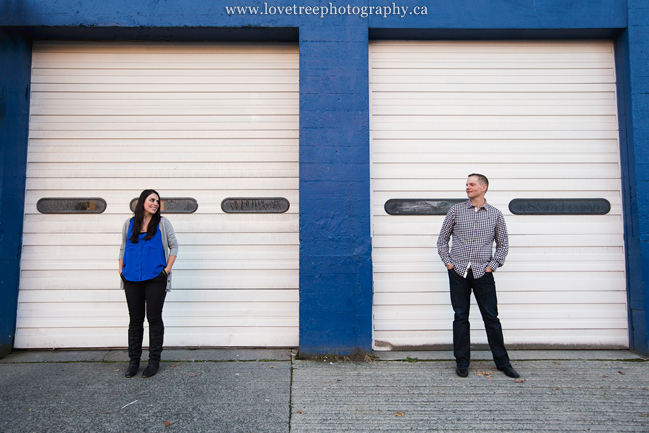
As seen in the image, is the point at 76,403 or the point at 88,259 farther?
the point at 88,259

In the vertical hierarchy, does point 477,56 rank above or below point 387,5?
below

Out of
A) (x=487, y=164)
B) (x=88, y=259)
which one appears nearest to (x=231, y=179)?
(x=88, y=259)

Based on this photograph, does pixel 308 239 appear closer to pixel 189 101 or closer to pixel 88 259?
pixel 189 101

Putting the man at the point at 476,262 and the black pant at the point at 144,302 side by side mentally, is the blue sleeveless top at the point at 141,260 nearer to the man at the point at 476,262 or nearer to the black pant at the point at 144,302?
the black pant at the point at 144,302

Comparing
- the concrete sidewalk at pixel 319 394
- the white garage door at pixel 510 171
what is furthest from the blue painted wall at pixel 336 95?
the concrete sidewalk at pixel 319 394

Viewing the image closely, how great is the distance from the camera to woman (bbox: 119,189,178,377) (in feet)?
12.0

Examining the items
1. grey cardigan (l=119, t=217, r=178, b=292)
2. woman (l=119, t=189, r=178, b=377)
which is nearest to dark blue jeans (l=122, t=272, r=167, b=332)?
woman (l=119, t=189, r=178, b=377)

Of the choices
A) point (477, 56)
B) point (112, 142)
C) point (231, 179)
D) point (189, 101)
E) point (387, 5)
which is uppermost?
point (387, 5)

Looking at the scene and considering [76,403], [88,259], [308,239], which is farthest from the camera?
[88,259]

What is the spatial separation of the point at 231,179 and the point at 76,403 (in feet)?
8.47

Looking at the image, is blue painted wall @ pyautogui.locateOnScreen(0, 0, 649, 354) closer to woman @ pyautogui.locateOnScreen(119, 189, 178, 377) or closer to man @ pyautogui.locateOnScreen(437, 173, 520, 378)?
man @ pyautogui.locateOnScreen(437, 173, 520, 378)

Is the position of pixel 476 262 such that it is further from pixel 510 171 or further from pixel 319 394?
pixel 319 394

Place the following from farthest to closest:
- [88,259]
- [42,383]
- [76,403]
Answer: [88,259]
[42,383]
[76,403]

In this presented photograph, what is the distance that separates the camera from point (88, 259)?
4527 mm
